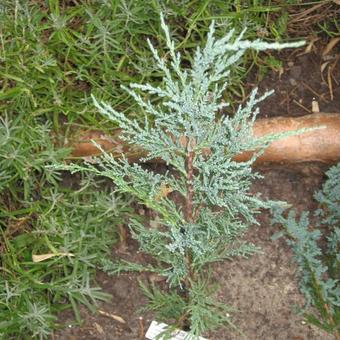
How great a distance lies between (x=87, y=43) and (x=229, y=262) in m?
1.09

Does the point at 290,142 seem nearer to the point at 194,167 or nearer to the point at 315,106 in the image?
the point at 315,106

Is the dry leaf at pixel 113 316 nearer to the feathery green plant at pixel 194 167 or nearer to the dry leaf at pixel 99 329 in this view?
the dry leaf at pixel 99 329

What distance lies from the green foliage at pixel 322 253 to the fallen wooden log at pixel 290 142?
0.38 feet

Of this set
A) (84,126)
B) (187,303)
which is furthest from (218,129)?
(84,126)

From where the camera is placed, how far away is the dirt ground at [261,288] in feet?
7.40

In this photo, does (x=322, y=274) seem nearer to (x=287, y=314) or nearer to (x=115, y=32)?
(x=287, y=314)

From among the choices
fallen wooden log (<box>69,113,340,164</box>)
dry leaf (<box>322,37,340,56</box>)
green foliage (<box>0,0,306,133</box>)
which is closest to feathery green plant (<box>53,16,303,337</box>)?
fallen wooden log (<box>69,113,340,164</box>)

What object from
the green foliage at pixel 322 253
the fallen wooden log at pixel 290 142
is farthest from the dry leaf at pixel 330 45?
the green foliage at pixel 322 253

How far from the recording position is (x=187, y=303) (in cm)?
204

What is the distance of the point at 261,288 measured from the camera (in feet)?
7.55

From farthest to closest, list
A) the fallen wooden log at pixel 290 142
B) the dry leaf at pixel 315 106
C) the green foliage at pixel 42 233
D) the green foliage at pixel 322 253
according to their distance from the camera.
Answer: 1. the dry leaf at pixel 315 106
2. the fallen wooden log at pixel 290 142
3. the green foliage at pixel 42 233
4. the green foliage at pixel 322 253

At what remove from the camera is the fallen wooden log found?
7.46ft

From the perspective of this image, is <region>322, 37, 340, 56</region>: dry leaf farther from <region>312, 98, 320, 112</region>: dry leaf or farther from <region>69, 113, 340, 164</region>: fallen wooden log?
<region>69, 113, 340, 164</region>: fallen wooden log

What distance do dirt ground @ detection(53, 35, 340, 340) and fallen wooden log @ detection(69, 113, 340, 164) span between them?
0.09 meters
